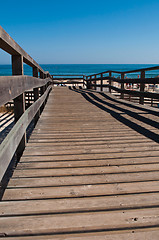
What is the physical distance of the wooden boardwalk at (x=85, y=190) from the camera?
4.59 ft

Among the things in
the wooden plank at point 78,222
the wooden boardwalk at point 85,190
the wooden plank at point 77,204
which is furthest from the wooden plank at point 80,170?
the wooden plank at point 78,222

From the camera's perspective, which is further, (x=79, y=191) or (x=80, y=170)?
(x=80, y=170)

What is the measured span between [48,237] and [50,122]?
3419 mm

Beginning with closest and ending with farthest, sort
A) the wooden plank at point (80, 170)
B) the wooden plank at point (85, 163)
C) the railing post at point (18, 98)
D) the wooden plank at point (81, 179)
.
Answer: the wooden plank at point (81, 179) → the wooden plank at point (80, 170) → the wooden plank at point (85, 163) → the railing post at point (18, 98)

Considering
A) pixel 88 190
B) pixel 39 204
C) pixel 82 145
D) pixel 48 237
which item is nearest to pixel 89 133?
pixel 82 145

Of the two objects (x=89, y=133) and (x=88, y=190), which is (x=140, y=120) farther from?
(x=88, y=190)

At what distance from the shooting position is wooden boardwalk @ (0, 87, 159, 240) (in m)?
1.40

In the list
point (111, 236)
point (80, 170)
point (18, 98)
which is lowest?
point (111, 236)

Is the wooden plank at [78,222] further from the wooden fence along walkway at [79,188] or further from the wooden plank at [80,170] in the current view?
the wooden plank at [80,170]

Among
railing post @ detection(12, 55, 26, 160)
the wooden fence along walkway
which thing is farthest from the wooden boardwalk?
railing post @ detection(12, 55, 26, 160)

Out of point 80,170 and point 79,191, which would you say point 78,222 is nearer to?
point 79,191

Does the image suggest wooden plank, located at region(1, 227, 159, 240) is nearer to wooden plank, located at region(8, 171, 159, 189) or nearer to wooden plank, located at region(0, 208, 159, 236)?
wooden plank, located at region(0, 208, 159, 236)

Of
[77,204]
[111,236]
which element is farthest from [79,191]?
[111,236]

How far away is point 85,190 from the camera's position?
1865mm
